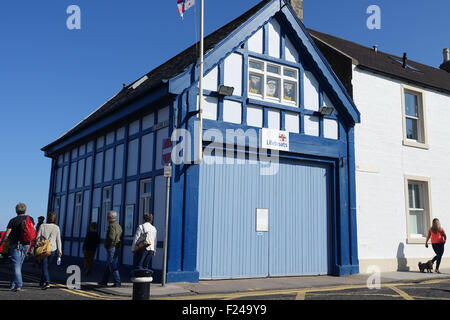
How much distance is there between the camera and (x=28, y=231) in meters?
9.73

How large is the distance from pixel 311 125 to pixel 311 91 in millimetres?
1125

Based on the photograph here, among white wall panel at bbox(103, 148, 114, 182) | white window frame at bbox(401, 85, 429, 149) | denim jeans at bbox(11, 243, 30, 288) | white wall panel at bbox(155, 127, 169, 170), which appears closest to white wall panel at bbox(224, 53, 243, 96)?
white wall panel at bbox(155, 127, 169, 170)

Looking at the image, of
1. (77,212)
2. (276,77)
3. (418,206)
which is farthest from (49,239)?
(418,206)

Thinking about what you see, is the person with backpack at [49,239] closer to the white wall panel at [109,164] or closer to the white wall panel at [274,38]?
the white wall panel at [109,164]

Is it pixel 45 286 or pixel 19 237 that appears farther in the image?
pixel 45 286

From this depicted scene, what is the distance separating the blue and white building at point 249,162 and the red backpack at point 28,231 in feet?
10.4

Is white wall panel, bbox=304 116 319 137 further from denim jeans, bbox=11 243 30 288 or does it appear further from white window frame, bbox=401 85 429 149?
denim jeans, bbox=11 243 30 288

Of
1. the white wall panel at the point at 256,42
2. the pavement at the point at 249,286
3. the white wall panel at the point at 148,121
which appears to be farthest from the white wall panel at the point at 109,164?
the white wall panel at the point at 256,42

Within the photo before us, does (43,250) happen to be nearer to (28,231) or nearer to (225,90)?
(28,231)

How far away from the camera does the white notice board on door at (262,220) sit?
12.9 metres

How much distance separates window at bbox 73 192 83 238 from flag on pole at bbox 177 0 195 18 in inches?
360

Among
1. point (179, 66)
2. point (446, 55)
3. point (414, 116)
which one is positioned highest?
point (446, 55)
